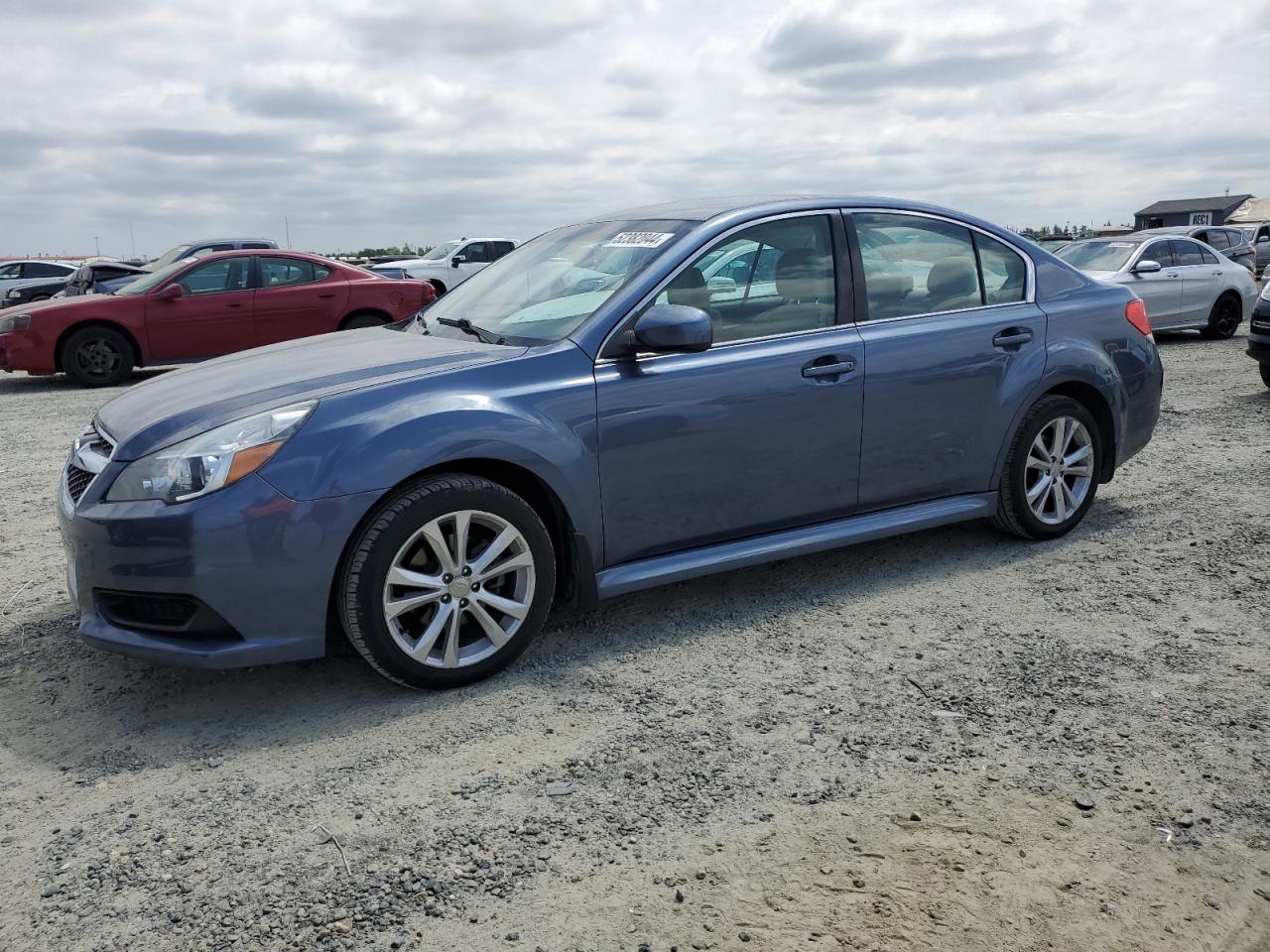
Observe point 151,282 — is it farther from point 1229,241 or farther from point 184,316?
point 1229,241

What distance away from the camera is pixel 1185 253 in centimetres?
1536

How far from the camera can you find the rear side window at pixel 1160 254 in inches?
583

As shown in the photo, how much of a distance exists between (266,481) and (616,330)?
1.38m

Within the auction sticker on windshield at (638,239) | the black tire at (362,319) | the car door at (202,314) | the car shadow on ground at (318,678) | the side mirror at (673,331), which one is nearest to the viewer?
the car shadow on ground at (318,678)

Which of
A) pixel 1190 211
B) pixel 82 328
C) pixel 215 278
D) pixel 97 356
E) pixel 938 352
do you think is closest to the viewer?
pixel 938 352

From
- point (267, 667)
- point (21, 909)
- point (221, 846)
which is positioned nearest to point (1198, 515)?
point (267, 667)

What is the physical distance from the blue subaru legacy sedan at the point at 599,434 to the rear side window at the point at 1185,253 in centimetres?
1080

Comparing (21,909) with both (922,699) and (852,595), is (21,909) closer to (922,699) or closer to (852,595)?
(922,699)

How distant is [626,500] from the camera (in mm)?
4141

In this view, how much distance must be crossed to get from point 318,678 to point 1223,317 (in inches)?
602

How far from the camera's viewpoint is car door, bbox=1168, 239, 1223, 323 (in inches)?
598

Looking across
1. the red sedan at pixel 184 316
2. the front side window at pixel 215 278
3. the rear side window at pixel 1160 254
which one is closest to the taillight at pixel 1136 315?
the red sedan at pixel 184 316

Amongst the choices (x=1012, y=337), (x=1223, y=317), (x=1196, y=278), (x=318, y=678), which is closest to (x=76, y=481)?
(x=318, y=678)

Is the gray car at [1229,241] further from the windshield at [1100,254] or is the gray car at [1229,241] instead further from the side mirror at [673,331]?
the side mirror at [673,331]
